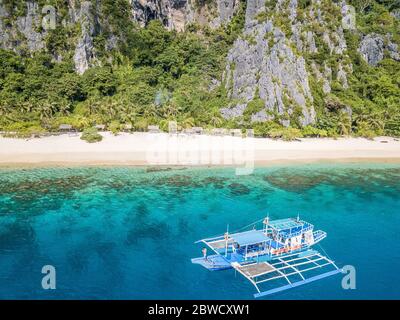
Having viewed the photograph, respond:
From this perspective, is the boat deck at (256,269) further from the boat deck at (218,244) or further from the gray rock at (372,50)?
the gray rock at (372,50)

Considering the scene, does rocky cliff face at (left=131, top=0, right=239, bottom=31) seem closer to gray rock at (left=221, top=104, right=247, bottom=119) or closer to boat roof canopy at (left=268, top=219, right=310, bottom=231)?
gray rock at (left=221, top=104, right=247, bottom=119)

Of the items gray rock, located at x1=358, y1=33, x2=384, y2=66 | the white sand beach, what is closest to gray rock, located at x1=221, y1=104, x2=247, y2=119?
the white sand beach

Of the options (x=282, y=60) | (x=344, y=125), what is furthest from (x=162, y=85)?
(x=344, y=125)

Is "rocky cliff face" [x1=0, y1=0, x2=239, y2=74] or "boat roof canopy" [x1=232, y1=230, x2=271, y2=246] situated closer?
"boat roof canopy" [x1=232, y1=230, x2=271, y2=246]

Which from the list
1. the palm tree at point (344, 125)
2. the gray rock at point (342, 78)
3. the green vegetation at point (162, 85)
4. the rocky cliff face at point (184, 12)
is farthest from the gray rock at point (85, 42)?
the palm tree at point (344, 125)

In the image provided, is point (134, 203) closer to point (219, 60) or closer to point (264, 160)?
point (264, 160)

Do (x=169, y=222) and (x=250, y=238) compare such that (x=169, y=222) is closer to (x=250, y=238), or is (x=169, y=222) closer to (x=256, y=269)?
(x=250, y=238)

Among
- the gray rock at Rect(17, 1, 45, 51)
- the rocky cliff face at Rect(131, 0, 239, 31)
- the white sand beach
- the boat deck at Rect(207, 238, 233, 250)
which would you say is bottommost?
the boat deck at Rect(207, 238, 233, 250)

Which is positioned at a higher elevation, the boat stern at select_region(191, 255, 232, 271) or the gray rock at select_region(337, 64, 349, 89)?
the gray rock at select_region(337, 64, 349, 89)
